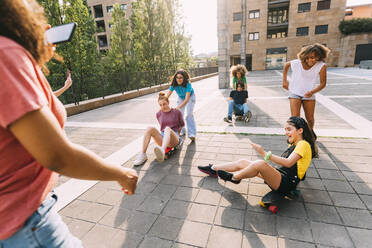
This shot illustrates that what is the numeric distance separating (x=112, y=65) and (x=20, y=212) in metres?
22.5

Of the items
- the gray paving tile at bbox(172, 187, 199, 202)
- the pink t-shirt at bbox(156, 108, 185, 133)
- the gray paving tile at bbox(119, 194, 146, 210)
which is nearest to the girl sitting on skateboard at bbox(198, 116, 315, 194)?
the gray paving tile at bbox(172, 187, 199, 202)

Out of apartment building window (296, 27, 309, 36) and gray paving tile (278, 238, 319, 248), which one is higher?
apartment building window (296, 27, 309, 36)

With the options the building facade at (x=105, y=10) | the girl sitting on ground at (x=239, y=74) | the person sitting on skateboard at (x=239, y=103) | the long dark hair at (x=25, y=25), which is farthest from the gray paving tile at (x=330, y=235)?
the building facade at (x=105, y=10)

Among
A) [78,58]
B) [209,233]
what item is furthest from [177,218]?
[78,58]

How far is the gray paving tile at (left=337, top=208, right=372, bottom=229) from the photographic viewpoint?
91.5 inches

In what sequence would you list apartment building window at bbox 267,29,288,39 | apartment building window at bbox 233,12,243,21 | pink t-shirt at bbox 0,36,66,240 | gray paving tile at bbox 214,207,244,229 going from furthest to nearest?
1. apartment building window at bbox 267,29,288,39
2. apartment building window at bbox 233,12,243,21
3. gray paving tile at bbox 214,207,244,229
4. pink t-shirt at bbox 0,36,66,240

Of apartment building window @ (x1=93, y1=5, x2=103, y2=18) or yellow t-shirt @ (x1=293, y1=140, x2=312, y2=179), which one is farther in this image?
apartment building window @ (x1=93, y1=5, x2=103, y2=18)

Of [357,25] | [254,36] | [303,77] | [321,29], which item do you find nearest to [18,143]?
[303,77]

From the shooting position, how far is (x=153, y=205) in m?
2.83

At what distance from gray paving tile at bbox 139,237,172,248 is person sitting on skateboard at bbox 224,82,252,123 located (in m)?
4.74

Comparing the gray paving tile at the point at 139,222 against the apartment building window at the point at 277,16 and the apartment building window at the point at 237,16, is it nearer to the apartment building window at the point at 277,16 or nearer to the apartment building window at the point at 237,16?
the apartment building window at the point at 237,16

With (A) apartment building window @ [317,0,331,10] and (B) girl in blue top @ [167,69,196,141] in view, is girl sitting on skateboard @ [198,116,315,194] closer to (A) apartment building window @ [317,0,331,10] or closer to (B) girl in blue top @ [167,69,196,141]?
(B) girl in blue top @ [167,69,196,141]

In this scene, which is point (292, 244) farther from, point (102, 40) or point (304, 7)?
point (102, 40)

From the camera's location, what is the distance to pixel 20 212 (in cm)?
85
